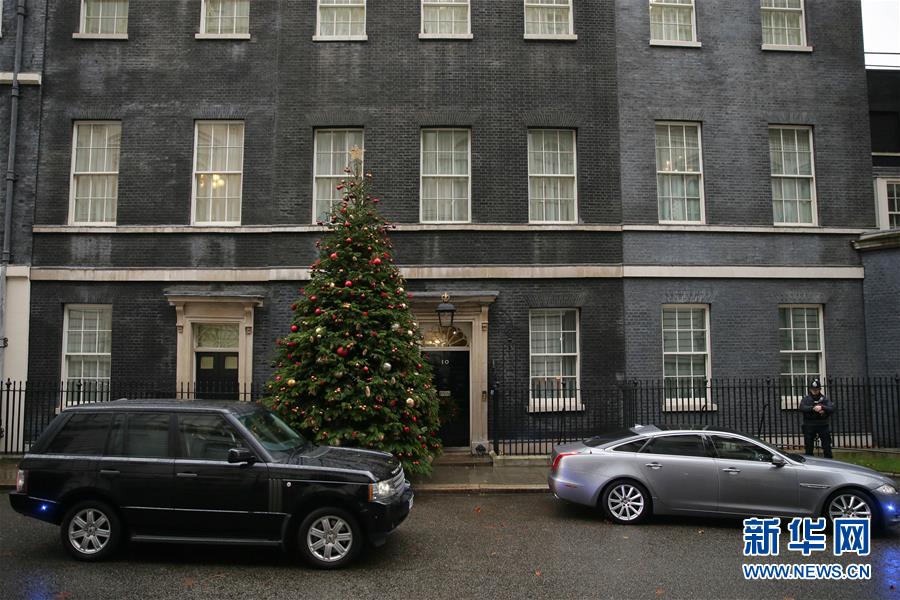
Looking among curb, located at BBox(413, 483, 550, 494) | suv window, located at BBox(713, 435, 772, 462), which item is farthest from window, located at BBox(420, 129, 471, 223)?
suv window, located at BBox(713, 435, 772, 462)

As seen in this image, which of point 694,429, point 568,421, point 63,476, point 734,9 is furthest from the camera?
point 734,9

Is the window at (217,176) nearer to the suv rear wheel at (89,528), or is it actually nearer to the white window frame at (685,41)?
the suv rear wheel at (89,528)

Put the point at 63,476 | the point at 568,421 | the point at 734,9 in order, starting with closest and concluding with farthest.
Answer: the point at 63,476 → the point at 568,421 → the point at 734,9

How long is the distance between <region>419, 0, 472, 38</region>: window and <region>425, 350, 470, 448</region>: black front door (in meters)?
7.60

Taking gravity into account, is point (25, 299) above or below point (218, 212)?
below

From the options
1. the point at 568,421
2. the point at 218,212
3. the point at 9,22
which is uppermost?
the point at 9,22

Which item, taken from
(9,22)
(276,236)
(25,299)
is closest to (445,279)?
(276,236)

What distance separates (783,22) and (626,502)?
13139mm

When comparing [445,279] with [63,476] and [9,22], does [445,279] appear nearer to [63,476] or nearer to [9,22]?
[63,476]

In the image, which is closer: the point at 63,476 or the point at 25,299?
the point at 63,476

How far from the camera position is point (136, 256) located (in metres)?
14.1

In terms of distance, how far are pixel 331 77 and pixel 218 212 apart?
410cm

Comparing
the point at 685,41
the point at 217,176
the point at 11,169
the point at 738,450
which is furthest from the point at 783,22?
the point at 11,169

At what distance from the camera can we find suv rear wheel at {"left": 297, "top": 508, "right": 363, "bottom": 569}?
21.9ft
